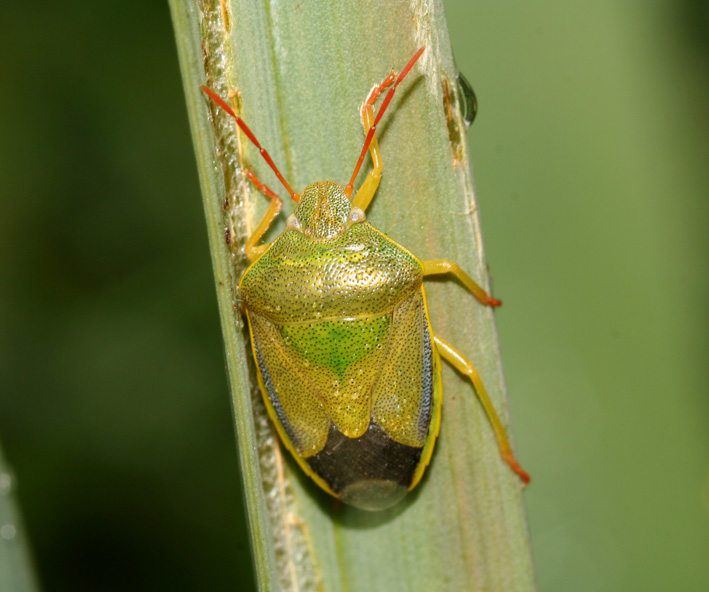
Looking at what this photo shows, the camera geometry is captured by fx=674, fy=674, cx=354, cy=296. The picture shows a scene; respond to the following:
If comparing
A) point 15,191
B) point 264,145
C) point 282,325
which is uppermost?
point 15,191

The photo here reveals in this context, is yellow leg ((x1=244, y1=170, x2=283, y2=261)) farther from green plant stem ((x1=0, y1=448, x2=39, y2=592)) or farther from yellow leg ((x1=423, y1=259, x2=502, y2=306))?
green plant stem ((x1=0, y1=448, x2=39, y2=592))

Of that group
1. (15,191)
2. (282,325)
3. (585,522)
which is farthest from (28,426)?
(585,522)

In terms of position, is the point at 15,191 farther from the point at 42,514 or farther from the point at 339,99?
the point at 339,99

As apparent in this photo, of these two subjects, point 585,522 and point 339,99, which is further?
point 585,522

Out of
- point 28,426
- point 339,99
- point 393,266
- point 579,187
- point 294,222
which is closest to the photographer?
point 339,99

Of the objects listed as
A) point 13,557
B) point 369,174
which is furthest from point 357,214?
point 13,557

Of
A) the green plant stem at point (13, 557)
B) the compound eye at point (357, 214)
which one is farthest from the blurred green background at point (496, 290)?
the green plant stem at point (13, 557)

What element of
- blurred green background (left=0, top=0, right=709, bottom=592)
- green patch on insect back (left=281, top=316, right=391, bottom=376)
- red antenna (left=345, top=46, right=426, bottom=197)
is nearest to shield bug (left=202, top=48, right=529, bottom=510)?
green patch on insect back (left=281, top=316, right=391, bottom=376)

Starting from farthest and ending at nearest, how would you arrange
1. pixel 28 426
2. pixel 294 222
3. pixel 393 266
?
pixel 28 426, pixel 294 222, pixel 393 266
